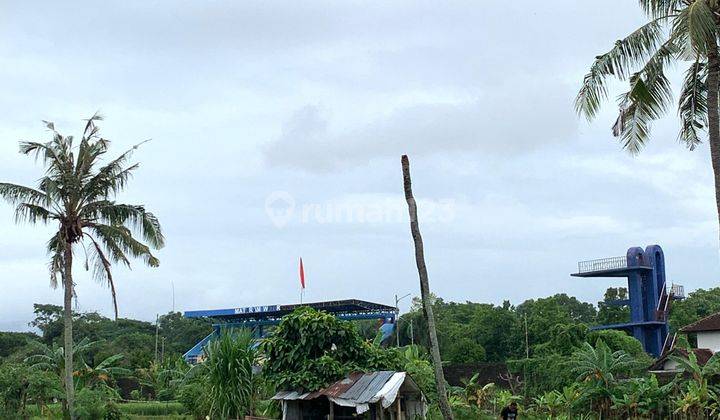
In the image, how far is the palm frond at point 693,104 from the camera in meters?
17.0

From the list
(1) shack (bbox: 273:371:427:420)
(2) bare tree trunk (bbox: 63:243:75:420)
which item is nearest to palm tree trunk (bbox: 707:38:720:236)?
(1) shack (bbox: 273:371:427:420)

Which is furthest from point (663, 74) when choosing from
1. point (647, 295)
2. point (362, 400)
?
point (647, 295)

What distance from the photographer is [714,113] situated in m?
14.8

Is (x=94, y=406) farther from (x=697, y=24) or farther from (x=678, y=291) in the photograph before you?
(x=678, y=291)

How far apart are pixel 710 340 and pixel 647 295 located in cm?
1656

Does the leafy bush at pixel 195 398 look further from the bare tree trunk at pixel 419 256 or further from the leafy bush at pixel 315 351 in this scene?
the bare tree trunk at pixel 419 256

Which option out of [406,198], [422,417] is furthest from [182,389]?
[406,198]

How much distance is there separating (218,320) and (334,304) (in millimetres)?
12247

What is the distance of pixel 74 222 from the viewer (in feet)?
77.2

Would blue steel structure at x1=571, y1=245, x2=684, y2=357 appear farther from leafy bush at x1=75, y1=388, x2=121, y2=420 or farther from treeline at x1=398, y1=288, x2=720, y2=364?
leafy bush at x1=75, y1=388, x2=121, y2=420

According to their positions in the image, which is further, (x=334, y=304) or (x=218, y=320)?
(x=218, y=320)

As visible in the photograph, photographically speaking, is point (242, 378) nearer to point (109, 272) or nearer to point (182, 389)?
point (109, 272)

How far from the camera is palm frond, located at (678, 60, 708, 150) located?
17.0 m

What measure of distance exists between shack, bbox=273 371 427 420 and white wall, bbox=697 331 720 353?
692 inches
